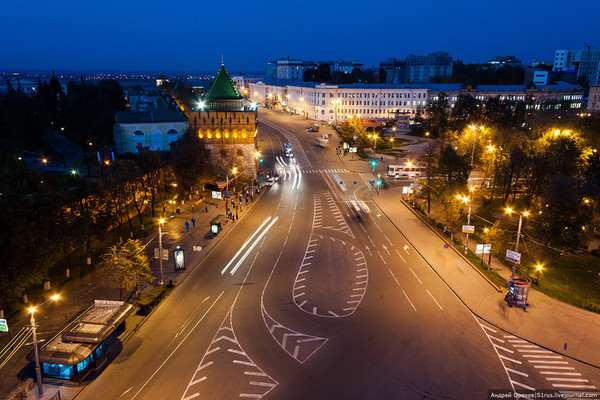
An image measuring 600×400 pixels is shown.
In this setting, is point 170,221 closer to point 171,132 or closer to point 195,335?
point 195,335

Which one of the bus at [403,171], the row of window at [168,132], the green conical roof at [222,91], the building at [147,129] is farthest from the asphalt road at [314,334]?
the row of window at [168,132]

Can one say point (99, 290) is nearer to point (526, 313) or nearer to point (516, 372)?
point (516, 372)

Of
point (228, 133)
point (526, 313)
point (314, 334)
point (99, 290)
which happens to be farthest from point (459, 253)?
point (228, 133)

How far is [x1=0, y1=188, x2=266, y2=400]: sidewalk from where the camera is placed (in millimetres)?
25266

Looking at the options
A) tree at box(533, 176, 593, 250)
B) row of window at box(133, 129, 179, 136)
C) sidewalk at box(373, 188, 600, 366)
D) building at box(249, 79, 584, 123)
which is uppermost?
building at box(249, 79, 584, 123)

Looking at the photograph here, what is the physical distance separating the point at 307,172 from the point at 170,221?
35.6m

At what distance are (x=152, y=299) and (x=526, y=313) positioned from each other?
28.3 metres

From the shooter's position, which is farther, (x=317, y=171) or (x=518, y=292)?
(x=317, y=171)

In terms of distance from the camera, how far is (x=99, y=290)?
116ft

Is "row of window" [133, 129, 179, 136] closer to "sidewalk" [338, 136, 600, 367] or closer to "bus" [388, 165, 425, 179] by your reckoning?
"bus" [388, 165, 425, 179]

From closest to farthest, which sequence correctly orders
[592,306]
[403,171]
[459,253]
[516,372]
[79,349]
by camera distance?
[79,349] → [516,372] → [592,306] → [459,253] → [403,171]

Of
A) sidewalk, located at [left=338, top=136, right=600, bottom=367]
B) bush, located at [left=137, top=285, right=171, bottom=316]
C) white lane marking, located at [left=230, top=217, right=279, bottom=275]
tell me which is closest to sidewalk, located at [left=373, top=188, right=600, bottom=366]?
sidewalk, located at [left=338, top=136, right=600, bottom=367]

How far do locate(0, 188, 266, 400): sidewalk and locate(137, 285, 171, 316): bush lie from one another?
0.70 meters

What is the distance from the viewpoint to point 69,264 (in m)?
39.1
